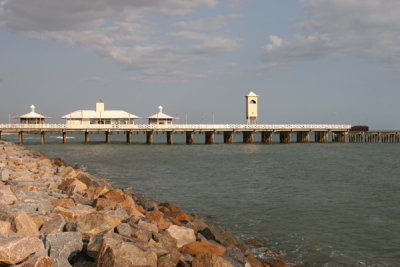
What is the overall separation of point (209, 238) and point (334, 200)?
952cm

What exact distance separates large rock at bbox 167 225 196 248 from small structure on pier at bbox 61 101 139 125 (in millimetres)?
54755

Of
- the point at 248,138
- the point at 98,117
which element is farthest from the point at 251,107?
the point at 98,117

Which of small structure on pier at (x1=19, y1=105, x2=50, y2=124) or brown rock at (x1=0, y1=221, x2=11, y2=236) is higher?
small structure on pier at (x1=19, y1=105, x2=50, y2=124)

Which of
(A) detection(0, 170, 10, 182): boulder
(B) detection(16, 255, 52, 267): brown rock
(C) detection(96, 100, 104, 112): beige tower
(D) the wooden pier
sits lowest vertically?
(B) detection(16, 255, 52, 267): brown rock

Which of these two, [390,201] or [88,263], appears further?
[390,201]

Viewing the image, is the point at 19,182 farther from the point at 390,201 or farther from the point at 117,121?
the point at 117,121

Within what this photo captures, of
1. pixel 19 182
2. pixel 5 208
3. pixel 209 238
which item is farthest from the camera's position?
pixel 19 182

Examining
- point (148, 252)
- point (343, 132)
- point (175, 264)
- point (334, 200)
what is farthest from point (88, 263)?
point (343, 132)

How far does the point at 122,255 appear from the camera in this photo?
499cm

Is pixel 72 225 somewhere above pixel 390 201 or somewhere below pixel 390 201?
above

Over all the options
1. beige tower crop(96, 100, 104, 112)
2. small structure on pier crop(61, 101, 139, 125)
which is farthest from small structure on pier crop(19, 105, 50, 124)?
beige tower crop(96, 100, 104, 112)

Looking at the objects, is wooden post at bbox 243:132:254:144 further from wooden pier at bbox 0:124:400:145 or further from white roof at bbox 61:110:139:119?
white roof at bbox 61:110:139:119

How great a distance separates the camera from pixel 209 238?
894 centimetres

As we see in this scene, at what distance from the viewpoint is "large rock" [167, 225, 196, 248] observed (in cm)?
751
